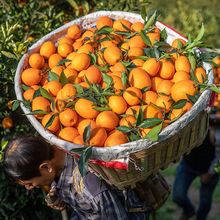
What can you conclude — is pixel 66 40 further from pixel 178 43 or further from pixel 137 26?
pixel 178 43

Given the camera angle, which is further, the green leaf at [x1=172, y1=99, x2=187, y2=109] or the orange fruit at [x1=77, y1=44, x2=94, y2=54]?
the orange fruit at [x1=77, y1=44, x2=94, y2=54]

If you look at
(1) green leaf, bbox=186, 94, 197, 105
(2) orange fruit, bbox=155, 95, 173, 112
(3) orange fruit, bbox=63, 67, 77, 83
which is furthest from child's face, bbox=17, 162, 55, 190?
(1) green leaf, bbox=186, 94, 197, 105

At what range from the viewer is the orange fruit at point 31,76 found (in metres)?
2.36

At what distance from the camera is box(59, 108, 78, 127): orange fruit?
83.0 inches

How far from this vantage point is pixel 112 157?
1.99m

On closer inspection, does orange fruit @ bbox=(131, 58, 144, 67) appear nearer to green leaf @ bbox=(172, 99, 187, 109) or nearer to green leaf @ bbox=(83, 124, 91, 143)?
green leaf @ bbox=(172, 99, 187, 109)

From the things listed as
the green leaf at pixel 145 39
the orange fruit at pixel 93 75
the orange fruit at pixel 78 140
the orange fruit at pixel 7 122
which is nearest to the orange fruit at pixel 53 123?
the orange fruit at pixel 78 140

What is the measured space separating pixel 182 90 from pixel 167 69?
0.61ft

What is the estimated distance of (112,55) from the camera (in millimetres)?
2291

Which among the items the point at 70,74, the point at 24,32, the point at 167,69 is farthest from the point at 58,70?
the point at 24,32

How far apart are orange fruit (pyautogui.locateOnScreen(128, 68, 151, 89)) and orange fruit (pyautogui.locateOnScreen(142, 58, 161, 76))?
0.04 metres

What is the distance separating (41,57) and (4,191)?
106 cm

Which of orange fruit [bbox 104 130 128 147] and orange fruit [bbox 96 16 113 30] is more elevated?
orange fruit [bbox 96 16 113 30]

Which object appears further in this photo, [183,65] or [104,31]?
[104,31]
